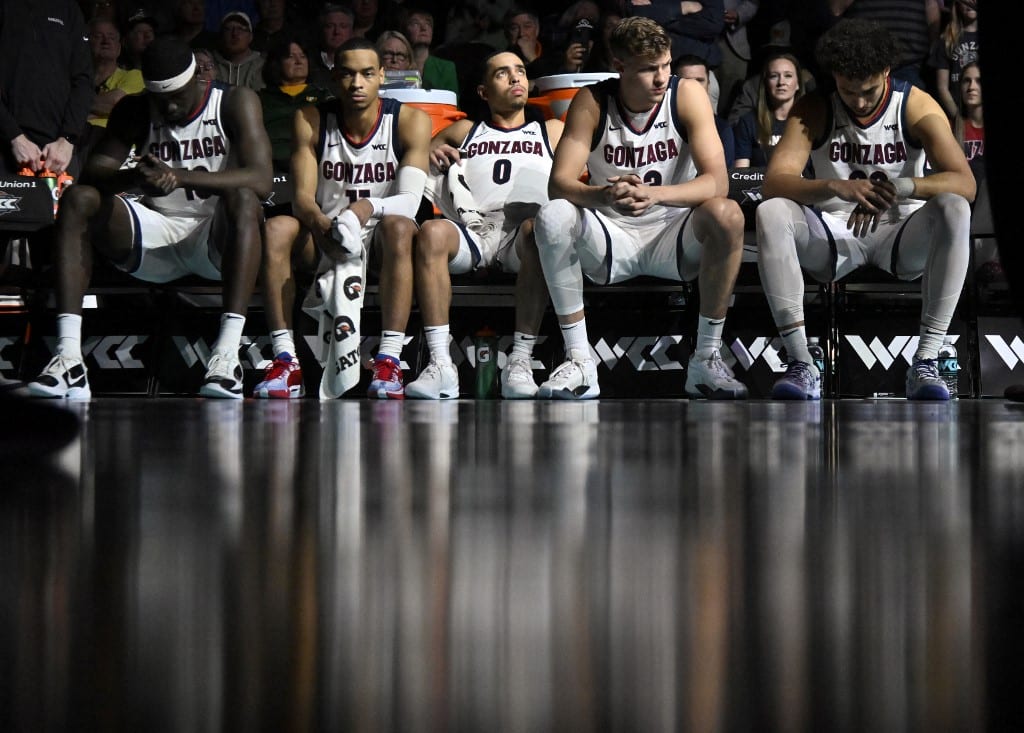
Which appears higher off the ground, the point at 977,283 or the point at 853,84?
the point at 853,84

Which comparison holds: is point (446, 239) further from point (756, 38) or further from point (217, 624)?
→ point (217, 624)

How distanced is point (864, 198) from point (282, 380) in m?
1.68

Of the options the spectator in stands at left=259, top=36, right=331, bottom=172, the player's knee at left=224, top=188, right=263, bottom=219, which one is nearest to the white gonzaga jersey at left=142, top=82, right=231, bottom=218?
the player's knee at left=224, top=188, right=263, bottom=219

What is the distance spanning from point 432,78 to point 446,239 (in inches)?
64.6

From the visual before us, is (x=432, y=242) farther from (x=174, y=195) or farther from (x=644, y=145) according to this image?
(x=174, y=195)

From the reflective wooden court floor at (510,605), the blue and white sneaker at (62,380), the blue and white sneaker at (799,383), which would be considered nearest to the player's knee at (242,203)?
the blue and white sneaker at (62,380)

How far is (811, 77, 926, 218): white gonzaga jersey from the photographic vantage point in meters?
3.50

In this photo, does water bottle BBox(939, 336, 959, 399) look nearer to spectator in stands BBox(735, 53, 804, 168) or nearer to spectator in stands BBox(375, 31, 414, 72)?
spectator in stands BBox(735, 53, 804, 168)

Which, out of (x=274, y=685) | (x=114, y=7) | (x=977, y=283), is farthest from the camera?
(x=114, y=7)

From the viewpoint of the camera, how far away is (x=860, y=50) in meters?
3.42

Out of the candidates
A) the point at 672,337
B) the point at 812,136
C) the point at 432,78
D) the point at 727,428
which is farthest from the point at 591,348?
the point at 727,428

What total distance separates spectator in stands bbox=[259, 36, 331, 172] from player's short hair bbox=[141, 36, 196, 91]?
3.02 ft

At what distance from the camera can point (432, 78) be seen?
4969mm

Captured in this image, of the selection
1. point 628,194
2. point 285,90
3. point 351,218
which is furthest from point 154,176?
point 285,90
